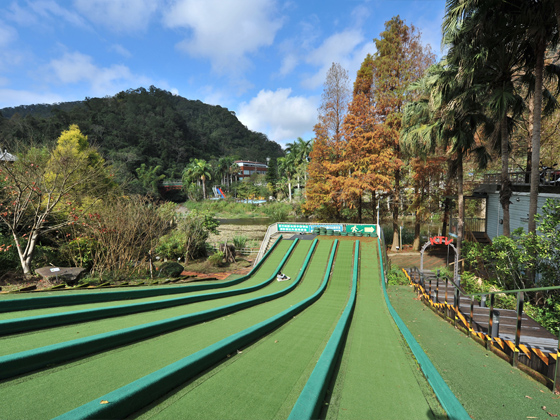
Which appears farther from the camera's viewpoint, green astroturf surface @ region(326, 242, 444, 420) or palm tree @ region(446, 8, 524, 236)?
palm tree @ region(446, 8, 524, 236)

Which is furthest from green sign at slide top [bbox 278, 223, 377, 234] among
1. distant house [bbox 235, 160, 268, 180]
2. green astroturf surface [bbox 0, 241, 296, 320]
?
distant house [bbox 235, 160, 268, 180]

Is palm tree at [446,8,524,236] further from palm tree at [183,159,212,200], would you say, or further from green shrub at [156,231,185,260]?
palm tree at [183,159,212,200]

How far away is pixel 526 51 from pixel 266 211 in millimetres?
41575

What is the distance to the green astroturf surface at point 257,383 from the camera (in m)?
2.40

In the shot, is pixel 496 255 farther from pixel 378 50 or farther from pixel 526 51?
pixel 378 50

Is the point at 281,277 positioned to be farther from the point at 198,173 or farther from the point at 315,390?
the point at 198,173

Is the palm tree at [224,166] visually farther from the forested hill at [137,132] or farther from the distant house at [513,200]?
the distant house at [513,200]

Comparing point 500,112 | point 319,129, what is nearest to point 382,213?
point 319,129

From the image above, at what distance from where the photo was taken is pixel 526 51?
9.80 meters

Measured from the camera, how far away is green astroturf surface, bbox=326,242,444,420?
2.75 m

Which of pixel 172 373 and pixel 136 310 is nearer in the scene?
pixel 172 373

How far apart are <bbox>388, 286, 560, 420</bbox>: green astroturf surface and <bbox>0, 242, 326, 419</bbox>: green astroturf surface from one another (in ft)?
11.9

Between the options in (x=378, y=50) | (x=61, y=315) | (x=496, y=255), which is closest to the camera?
(x=61, y=315)

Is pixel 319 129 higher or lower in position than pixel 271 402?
higher
